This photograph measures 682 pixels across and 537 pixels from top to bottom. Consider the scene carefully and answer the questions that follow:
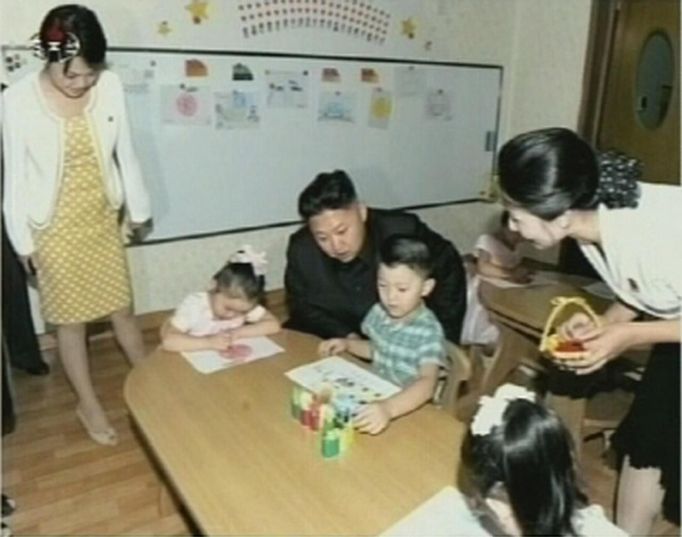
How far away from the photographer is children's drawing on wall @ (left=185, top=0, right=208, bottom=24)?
3129mm

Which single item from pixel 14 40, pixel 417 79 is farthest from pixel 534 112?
pixel 14 40

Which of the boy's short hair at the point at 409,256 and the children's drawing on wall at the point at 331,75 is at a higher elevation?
the children's drawing on wall at the point at 331,75

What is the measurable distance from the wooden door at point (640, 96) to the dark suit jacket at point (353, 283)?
209 centimetres

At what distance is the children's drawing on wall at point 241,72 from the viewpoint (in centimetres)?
330

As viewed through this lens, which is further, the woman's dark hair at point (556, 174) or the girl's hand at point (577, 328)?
the girl's hand at point (577, 328)

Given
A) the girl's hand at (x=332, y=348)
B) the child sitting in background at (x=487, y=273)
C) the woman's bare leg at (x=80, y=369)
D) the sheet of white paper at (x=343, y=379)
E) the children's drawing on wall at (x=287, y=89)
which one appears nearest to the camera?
the sheet of white paper at (x=343, y=379)

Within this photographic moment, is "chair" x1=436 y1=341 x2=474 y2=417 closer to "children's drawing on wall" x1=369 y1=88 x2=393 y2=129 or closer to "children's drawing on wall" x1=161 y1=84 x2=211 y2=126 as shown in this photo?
"children's drawing on wall" x1=161 y1=84 x2=211 y2=126

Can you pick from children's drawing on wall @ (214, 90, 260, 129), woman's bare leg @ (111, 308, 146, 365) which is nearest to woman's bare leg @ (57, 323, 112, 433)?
woman's bare leg @ (111, 308, 146, 365)

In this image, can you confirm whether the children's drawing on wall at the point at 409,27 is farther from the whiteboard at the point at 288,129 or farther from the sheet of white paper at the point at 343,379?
the sheet of white paper at the point at 343,379

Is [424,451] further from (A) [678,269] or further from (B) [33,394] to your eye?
(B) [33,394]

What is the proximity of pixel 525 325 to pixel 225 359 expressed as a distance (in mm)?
1014

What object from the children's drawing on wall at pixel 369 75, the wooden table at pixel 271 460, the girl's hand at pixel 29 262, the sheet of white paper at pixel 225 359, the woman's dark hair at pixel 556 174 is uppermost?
the children's drawing on wall at pixel 369 75

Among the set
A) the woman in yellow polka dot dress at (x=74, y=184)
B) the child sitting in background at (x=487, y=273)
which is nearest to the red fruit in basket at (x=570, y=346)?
the child sitting in background at (x=487, y=273)

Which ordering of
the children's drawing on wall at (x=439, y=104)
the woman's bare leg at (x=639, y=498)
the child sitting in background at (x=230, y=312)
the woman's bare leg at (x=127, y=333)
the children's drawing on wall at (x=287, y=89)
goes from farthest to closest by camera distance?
the children's drawing on wall at (x=439, y=104)
the children's drawing on wall at (x=287, y=89)
the woman's bare leg at (x=127, y=333)
the child sitting in background at (x=230, y=312)
the woman's bare leg at (x=639, y=498)
